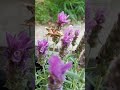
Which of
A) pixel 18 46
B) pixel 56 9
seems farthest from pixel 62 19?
pixel 18 46

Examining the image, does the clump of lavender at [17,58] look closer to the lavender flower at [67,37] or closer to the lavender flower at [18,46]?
the lavender flower at [18,46]

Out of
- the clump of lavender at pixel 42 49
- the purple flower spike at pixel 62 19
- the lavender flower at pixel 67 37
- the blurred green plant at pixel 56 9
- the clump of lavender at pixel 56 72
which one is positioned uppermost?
the blurred green plant at pixel 56 9

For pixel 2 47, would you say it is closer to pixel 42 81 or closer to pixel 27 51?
pixel 27 51

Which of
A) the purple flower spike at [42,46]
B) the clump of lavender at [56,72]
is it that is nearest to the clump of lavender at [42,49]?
the purple flower spike at [42,46]

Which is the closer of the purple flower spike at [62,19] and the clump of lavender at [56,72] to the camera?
the clump of lavender at [56,72]

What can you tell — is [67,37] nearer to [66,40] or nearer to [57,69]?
[66,40]

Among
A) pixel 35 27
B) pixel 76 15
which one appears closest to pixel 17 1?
pixel 35 27
